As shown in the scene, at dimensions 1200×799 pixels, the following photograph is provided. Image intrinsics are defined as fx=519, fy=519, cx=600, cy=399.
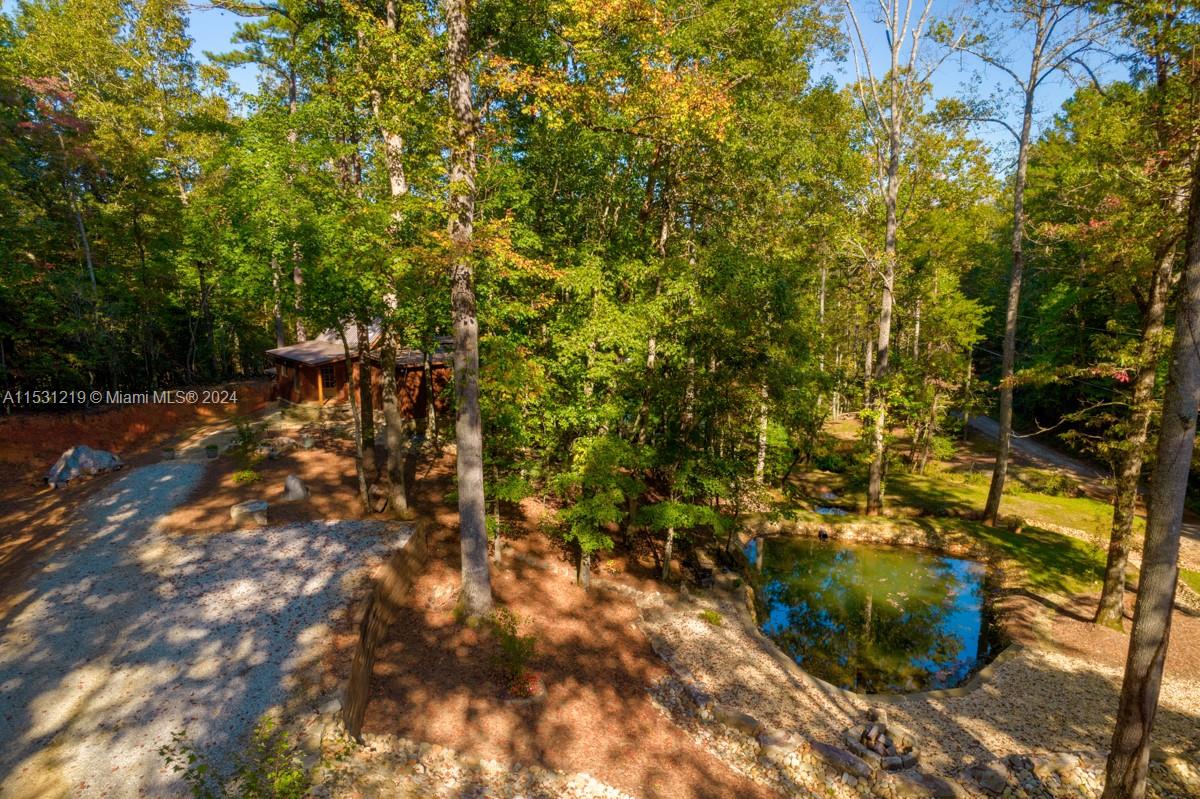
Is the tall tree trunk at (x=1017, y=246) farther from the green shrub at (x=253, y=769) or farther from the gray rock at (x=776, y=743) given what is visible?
the green shrub at (x=253, y=769)

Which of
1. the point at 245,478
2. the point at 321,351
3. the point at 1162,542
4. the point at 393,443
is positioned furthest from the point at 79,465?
the point at 1162,542

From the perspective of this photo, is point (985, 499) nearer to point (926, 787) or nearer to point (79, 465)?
point (926, 787)

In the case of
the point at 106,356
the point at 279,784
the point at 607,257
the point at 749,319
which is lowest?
the point at 279,784

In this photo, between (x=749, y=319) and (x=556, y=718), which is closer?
(x=556, y=718)

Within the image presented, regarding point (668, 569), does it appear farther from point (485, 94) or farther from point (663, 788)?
point (485, 94)

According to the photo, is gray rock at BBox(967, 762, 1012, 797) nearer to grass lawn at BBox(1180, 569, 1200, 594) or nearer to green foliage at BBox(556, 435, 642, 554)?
green foliage at BBox(556, 435, 642, 554)

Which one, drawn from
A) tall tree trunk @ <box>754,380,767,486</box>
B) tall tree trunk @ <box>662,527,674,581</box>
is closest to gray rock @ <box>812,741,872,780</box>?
tall tree trunk @ <box>662,527,674,581</box>

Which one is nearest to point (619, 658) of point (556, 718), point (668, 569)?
point (556, 718)
